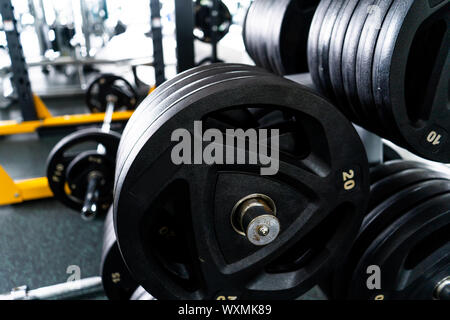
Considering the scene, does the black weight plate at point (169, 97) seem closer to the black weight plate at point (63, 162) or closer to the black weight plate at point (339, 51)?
the black weight plate at point (339, 51)

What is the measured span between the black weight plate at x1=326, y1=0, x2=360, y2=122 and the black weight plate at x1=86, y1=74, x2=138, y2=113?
181cm

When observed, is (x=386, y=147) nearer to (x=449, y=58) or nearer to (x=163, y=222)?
(x=449, y=58)

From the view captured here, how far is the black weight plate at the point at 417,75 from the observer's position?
0.57 metres

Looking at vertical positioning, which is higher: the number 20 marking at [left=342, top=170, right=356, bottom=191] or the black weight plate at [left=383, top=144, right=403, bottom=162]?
the number 20 marking at [left=342, top=170, right=356, bottom=191]

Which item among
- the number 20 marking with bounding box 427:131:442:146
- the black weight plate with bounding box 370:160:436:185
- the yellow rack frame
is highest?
the number 20 marking with bounding box 427:131:442:146

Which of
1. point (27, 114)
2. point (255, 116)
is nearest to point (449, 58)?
point (255, 116)

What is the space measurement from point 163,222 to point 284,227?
8.5 inches

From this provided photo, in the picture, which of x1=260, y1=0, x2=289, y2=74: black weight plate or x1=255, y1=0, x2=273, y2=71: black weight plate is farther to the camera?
x1=255, y1=0, x2=273, y2=71: black weight plate

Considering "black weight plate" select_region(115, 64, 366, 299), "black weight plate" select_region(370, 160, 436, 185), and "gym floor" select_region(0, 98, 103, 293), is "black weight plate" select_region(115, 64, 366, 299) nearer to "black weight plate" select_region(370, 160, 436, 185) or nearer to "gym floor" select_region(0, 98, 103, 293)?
"black weight plate" select_region(370, 160, 436, 185)

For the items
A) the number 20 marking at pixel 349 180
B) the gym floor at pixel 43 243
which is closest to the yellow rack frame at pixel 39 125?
the gym floor at pixel 43 243

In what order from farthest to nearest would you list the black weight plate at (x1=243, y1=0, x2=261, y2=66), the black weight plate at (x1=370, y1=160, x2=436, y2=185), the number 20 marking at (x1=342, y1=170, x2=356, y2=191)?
the black weight plate at (x1=243, y1=0, x2=261, y2=66)
the black weight plate at (x1=370, y1=160, x2=436, y2=185)
the number 20 marking at (x1=342, y1=170, x2=356, y2=191)

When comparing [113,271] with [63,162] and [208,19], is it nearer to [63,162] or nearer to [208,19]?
[63,162]

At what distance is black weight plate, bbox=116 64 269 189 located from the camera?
567 mm

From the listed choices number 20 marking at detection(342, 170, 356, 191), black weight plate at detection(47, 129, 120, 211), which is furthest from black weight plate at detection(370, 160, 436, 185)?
black weight plate at detection(47, 129, 120, 211)
